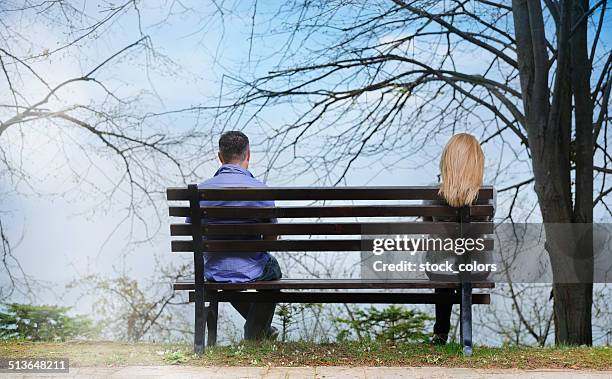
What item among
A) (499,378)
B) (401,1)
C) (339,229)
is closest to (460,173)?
(339,229)

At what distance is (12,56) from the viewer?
7.78 metres

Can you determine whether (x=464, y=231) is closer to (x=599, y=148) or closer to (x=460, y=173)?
(x=460, y=173)

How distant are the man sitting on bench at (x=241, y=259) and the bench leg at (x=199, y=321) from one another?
0.56ft

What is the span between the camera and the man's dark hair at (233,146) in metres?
5.70

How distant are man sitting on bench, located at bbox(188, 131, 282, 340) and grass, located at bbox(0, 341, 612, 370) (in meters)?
0.27

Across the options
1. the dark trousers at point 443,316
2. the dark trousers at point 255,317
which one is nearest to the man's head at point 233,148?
the dark trousers at point 255,317

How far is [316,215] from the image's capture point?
16.8 ft

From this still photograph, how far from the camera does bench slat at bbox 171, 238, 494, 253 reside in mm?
5176

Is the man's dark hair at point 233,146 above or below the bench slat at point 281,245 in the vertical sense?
above

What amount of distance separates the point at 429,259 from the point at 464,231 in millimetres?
341

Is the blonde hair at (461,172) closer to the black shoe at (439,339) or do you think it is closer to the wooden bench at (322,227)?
the wooden bench at (322,227)

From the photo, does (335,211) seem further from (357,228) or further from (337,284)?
(337,284)

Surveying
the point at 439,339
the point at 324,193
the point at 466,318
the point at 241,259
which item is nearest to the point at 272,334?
the point at 241,259

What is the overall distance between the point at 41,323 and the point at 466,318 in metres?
4.33
